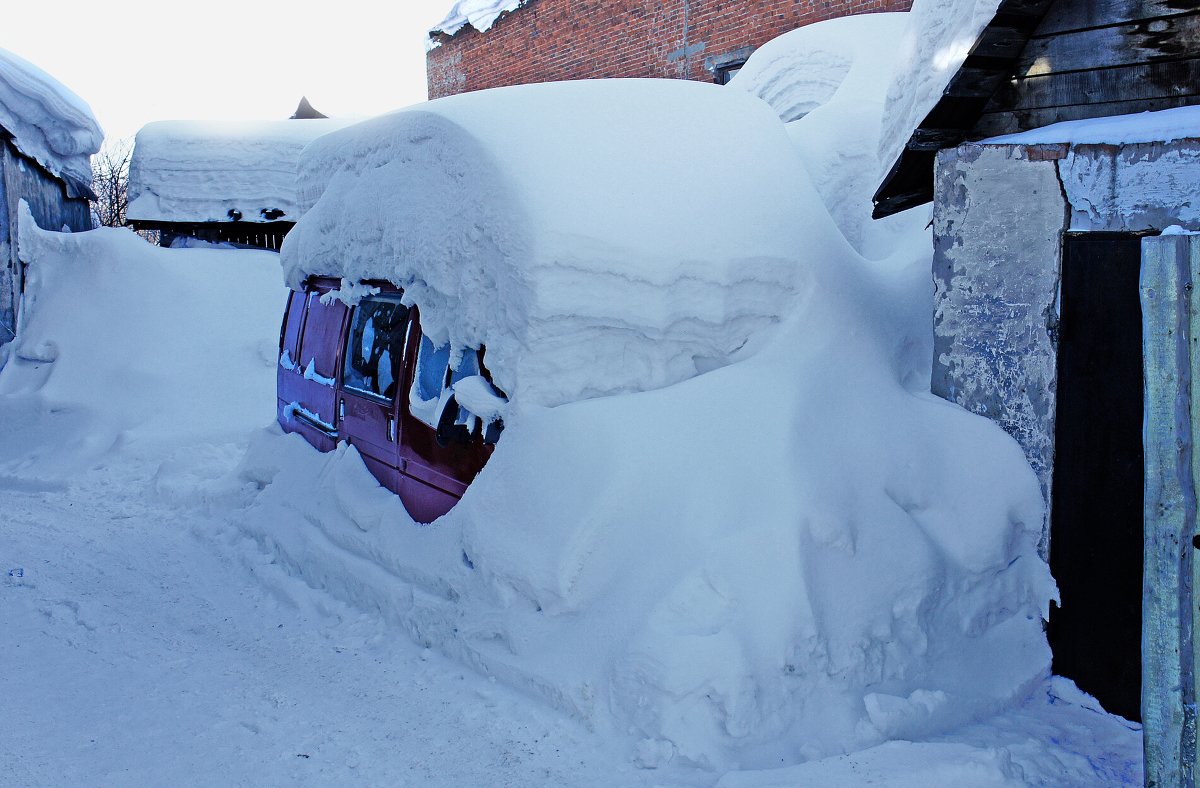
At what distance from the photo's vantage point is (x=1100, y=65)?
3.84m

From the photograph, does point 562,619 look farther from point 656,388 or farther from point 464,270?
point 464,270

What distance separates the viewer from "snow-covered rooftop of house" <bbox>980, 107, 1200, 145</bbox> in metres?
3.45

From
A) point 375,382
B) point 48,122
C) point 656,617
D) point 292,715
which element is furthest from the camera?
point 48,122

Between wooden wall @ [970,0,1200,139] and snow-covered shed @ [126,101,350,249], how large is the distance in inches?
427

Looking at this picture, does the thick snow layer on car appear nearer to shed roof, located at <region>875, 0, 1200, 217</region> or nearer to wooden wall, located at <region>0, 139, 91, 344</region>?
shed roof, located at <region>875, 0, 1200, 217</region>

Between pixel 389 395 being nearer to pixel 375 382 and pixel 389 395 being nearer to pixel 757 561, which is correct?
pixel 375 382

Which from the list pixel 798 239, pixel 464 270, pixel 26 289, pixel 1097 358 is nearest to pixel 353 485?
pixel 464 270

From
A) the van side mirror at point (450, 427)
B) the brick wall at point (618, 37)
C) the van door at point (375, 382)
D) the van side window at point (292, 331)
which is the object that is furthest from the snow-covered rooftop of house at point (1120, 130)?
the brick wall at point (618, 37)

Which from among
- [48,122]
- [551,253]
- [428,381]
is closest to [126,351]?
[48,122]

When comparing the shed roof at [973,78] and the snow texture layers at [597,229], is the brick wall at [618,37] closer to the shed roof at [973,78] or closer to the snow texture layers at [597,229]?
the shed roof at [973,78]

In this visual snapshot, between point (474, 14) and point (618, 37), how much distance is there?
4.42 meters

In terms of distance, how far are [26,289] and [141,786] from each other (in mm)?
8885

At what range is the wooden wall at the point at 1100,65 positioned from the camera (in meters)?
3.64

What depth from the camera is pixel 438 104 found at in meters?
4.69
